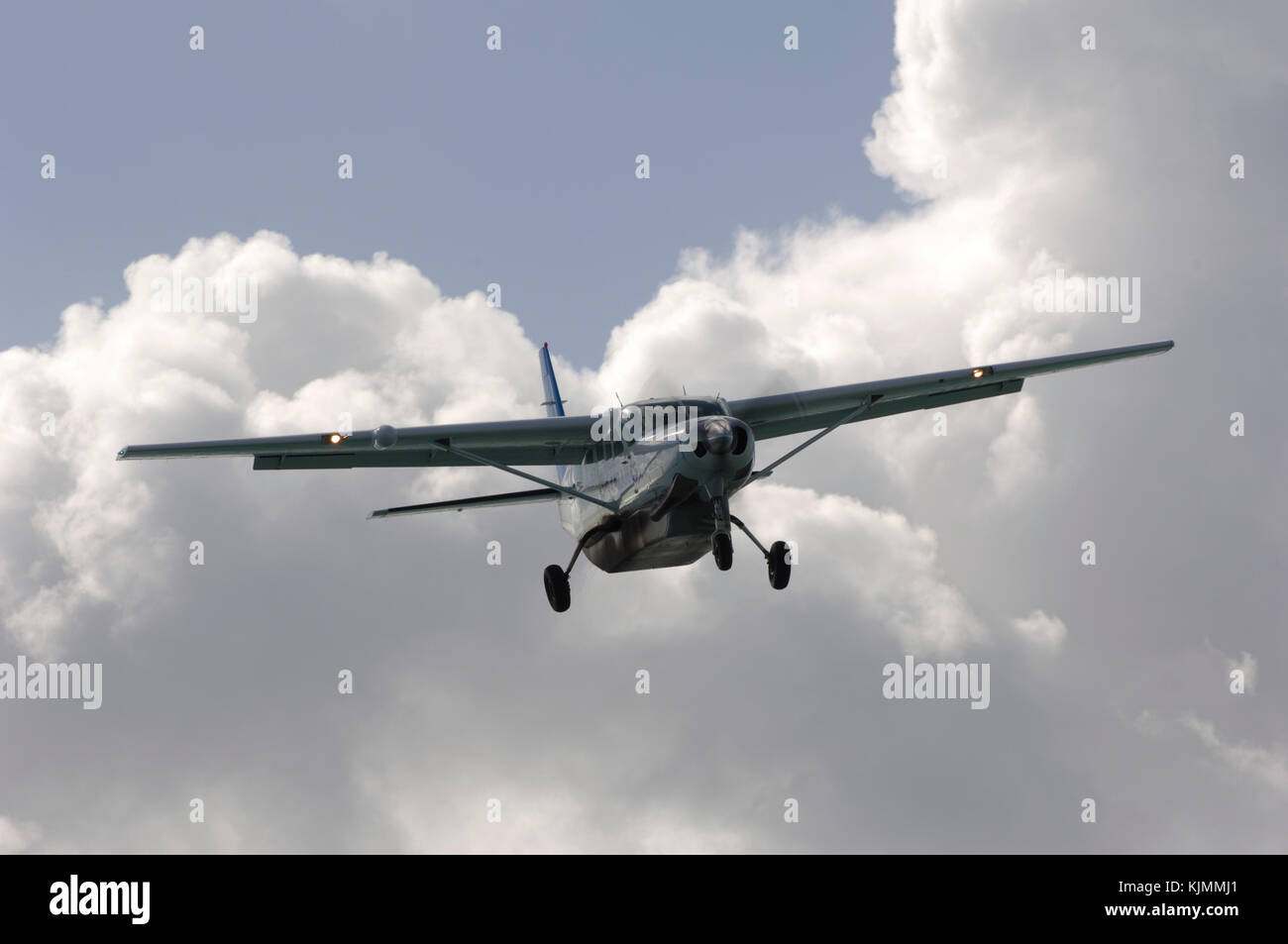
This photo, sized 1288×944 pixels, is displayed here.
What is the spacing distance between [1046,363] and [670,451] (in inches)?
450

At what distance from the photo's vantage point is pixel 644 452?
84.8 feet

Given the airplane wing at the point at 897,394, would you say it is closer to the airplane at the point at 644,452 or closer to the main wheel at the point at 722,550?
the airplane at the point at 644,452

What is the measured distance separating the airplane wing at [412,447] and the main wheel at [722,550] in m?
4.95

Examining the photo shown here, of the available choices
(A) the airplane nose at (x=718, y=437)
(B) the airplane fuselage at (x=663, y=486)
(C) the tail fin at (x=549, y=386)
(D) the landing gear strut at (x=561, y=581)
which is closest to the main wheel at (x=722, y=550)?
(B) the airplane fuselage at (x=663, y=486)

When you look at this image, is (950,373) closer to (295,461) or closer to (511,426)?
(511,426)

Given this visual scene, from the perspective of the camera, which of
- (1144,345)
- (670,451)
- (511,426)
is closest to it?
(670,451)

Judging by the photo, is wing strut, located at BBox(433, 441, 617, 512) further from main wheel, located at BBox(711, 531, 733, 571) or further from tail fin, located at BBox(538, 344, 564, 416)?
tail fin, located at BBox(538, 344, 564, 416)

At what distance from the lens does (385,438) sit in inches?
1015

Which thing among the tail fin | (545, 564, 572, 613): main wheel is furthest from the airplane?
the tail fin

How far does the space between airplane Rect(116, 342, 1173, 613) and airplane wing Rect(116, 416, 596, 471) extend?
3cm

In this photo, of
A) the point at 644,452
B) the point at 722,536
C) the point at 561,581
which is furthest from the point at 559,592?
the point at 722,536

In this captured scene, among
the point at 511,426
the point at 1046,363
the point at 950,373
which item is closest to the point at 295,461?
the point at 511,426

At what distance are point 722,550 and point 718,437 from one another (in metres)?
2.13

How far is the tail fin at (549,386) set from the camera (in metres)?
38.3
